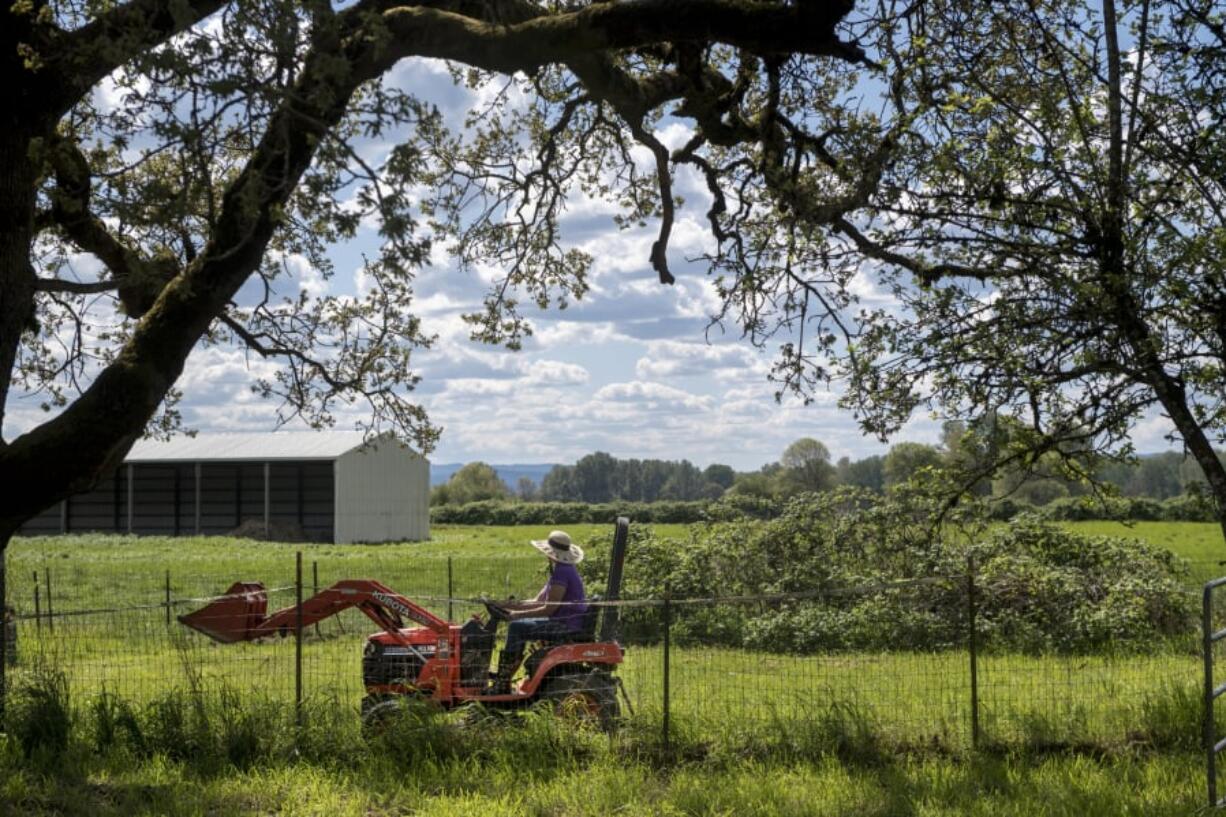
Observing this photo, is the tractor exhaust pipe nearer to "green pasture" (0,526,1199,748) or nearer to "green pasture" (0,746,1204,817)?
"green pasture" (0,526,1199,748)

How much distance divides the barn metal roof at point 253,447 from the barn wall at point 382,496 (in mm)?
969

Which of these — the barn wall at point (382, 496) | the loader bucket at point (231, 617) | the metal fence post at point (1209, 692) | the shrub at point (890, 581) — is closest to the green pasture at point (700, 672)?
the loader bucket at point (231, 617)

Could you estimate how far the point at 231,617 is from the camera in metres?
9.62

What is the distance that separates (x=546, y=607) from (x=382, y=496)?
124ft

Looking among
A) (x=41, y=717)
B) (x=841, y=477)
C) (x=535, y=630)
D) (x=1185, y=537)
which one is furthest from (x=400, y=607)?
(x=841, y=477)

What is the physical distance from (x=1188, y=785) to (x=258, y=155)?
7.51m

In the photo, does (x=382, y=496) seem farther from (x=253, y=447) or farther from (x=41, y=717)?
(x=41, y=717)

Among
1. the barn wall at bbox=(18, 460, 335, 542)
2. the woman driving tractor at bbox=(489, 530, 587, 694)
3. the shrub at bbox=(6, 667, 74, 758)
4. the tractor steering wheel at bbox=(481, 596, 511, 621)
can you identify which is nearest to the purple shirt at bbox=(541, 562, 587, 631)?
the woman driving tractor at bbox=(489, 530, 587, 694)

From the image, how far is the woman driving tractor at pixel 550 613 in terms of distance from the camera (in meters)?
9.16

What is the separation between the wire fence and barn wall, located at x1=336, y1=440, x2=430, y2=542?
21475 mm

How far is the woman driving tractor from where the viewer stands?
9156 mm

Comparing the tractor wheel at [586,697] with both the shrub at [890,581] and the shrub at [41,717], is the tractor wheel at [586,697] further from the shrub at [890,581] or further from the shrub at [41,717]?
the shrub at [890,581]

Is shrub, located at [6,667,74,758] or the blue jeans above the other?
the blue jeans

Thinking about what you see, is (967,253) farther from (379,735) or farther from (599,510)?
(599,510)
